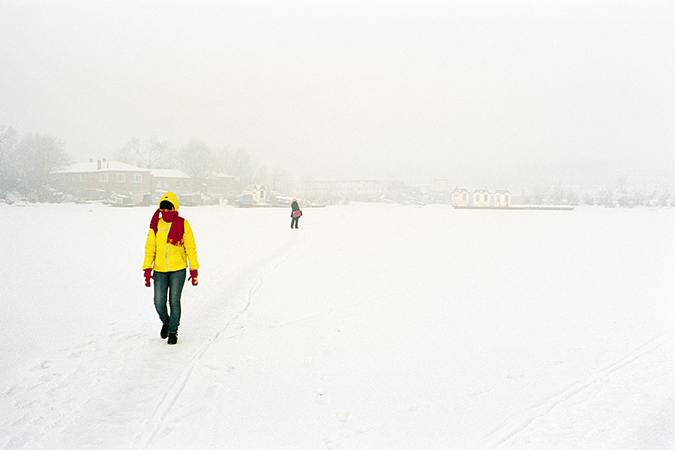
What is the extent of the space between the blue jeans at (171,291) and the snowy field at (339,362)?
348 mm

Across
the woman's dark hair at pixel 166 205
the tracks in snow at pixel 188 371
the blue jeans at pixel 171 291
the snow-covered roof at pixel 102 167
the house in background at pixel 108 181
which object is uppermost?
the snow-covered roof at pixel 102 167

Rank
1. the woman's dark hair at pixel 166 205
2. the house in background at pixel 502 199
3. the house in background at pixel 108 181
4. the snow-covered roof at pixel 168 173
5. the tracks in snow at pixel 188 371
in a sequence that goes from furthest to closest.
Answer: the house in background at pixel 502 199, the snow-covered roof at pixel 168 173, the house in background at pixel 108 181, the woman's dark hair at pixel 166 205, the tracks in snow at pixel 188 371

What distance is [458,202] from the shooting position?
239ft

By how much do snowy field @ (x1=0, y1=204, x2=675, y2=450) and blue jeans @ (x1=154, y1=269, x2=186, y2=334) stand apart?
0.35m

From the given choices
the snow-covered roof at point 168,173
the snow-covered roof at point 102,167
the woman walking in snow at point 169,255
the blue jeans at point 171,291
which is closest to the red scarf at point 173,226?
the woman walking in snow at point 169,255

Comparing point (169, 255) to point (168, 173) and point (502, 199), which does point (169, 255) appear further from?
point (502, 199)

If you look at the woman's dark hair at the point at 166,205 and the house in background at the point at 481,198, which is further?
the house in background at the point at 481,198

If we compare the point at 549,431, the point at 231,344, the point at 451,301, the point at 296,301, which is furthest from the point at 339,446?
the point at 451,301

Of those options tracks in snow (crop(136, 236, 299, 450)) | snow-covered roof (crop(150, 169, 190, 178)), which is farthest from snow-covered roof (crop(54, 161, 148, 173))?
tracks in snow (crop(136, 236, 299, 450))

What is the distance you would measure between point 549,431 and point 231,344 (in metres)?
3.77

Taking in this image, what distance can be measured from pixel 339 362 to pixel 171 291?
231 cm

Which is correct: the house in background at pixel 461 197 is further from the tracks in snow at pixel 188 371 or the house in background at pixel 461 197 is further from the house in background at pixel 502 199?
the tracks in snow at pixel 188 371

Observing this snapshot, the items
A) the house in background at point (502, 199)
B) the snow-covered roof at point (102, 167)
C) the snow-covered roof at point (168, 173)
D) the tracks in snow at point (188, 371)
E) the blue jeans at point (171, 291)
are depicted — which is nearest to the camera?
the tracks in snow at point (188, 371)

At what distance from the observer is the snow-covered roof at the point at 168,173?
2435 inches
